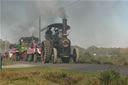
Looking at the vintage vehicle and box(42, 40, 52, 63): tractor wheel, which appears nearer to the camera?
box(42, 40, 52, 63): tractor wheel

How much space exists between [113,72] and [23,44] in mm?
24665

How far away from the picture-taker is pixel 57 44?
22.2 meters

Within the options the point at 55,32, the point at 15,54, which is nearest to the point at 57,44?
the point at 55,32

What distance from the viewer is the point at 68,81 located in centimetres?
877

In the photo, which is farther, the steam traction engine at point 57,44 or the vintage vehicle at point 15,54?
the vintage vehicle at point 15,54

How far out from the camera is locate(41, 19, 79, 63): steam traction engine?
20984mm

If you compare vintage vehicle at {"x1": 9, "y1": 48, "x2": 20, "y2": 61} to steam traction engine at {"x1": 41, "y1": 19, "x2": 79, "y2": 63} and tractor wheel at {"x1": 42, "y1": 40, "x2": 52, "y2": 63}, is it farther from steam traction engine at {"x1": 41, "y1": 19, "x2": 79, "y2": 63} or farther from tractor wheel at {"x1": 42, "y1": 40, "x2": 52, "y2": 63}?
tractor wheel at {"x1": 42, "y1": 40, "x2": 52, "y2": 63}

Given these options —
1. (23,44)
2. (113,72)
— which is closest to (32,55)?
(23,44)

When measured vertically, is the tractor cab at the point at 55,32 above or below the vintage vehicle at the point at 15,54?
above

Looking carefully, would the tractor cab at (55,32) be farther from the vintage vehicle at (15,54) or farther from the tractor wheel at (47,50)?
the vintage vehicle at (15,54)

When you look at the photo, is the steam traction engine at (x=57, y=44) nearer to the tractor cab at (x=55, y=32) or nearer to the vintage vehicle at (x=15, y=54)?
the tractor cab at (x=55, y=32)

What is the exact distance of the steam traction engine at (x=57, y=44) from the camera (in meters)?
21.0

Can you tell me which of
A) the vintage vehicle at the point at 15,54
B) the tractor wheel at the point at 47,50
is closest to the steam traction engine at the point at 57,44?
the tractor wheel at the point at 47,50

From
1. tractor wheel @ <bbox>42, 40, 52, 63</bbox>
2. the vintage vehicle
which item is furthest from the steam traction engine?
the vintage vehicle
